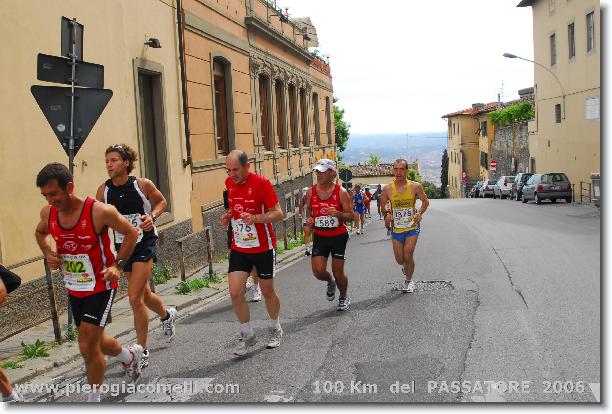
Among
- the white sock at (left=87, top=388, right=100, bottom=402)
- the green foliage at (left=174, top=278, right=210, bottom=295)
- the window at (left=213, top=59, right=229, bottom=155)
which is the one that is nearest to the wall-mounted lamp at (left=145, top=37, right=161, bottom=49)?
the green foliage at (left=174, top=278, right=210, bottom=295)

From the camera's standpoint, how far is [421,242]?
16234 mm

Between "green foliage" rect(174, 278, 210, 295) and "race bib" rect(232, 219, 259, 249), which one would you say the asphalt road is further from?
"race bib" rect(232, 219, 259, 249)

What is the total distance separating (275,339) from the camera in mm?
6711

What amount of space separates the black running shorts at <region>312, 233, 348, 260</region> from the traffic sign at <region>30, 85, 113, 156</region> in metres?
2.92

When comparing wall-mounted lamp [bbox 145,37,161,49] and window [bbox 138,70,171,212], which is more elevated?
wall-mounted lamp [bbox 145,37,161,49]

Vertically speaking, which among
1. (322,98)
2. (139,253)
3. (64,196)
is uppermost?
(322,98)

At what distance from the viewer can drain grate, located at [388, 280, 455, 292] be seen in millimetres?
9500

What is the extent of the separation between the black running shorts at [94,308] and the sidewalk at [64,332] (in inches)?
54.5

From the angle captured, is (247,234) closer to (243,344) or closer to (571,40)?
(243,344)

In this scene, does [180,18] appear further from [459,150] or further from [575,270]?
[459,150]

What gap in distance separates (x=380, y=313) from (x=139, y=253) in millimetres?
3042

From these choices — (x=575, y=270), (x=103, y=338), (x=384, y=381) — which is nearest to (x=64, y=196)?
(x=103, y=338)

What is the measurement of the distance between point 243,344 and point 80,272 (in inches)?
73.8

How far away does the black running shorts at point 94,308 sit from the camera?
5.08 meters
